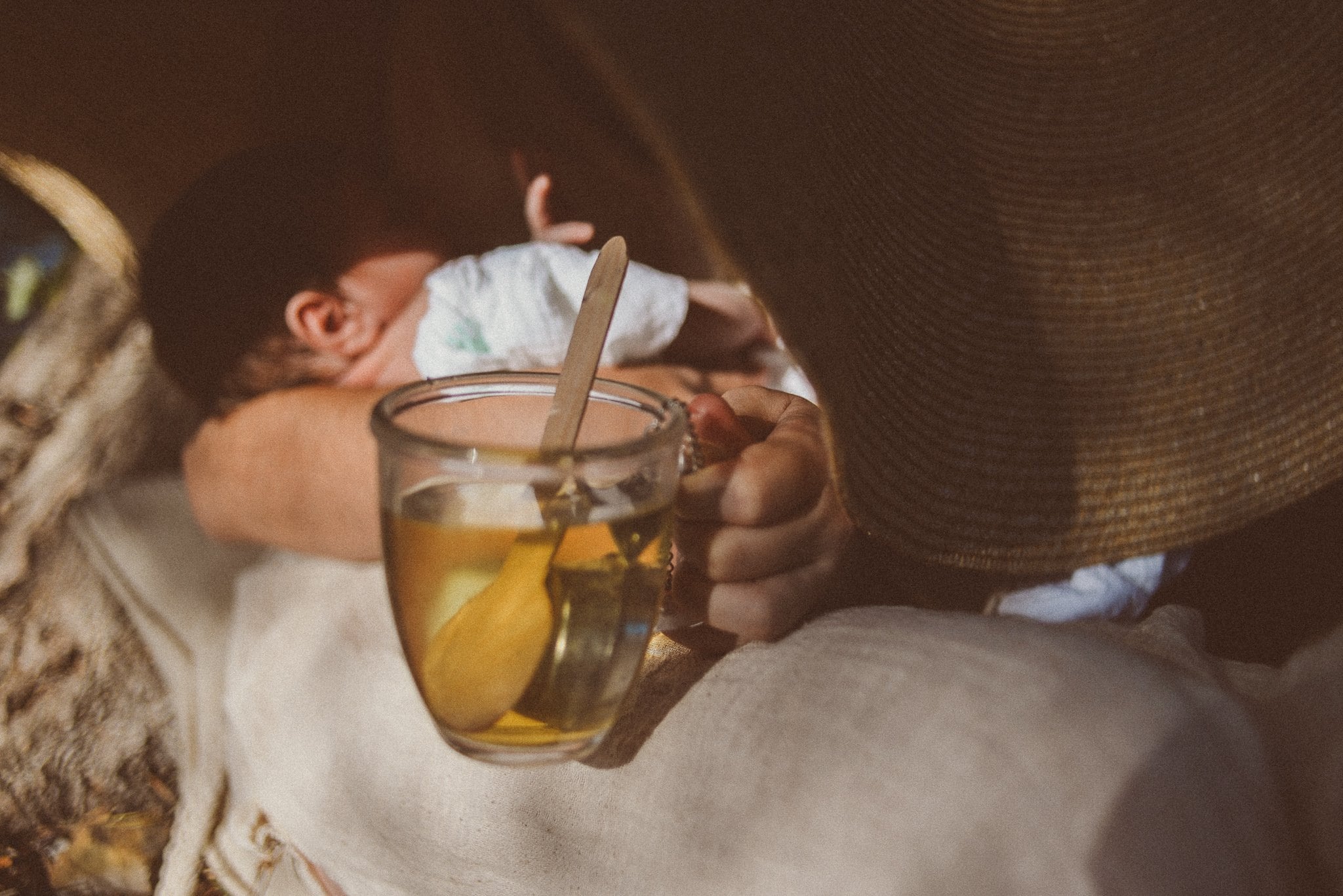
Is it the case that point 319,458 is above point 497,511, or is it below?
below

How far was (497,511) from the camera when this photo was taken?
41 cm

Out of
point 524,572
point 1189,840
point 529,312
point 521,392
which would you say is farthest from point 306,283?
point 1189,840

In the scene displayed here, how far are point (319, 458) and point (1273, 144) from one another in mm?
898

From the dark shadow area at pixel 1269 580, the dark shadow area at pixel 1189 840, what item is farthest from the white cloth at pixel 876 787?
the dark shadow area at pixel 1269 580

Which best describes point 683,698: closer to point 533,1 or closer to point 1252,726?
point 1252,726

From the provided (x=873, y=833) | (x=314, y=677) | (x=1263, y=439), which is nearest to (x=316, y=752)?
(x=314, y=677)

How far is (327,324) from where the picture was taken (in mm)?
1047

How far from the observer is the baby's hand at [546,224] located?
985 millimetres

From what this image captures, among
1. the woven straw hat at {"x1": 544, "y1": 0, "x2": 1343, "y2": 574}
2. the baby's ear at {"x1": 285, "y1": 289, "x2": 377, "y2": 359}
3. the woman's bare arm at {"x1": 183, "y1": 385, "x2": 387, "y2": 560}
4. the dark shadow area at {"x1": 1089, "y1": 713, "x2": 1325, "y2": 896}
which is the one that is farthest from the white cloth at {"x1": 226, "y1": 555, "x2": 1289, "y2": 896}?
the baby's ear at {"x1": 285, "y1": 289, "x2": 377, "y2": 359}

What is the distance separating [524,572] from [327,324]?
74 cm

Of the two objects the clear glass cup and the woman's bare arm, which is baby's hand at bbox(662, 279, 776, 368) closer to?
the woman's bare arm

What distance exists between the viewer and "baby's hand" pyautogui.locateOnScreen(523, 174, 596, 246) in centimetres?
99

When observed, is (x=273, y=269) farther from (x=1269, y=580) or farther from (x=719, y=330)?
(x=1269, y=580)

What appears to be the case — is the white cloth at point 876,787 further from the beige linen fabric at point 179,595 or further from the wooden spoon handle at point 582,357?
the beige linen fabric at point 179,595
